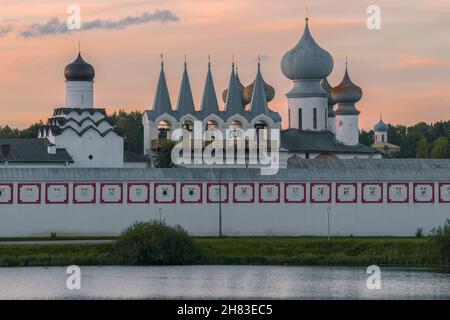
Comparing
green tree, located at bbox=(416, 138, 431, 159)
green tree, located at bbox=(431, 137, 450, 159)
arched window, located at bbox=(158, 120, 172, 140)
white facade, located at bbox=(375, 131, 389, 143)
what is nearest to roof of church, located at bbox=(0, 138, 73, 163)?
arched window, located at bbox=(158, 120, 172, 140)

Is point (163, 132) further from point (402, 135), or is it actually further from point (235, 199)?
point (402, 135)

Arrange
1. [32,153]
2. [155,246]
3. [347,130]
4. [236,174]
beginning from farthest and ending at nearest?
1. [347,130]
2. [32,153]
3. [236,174]
4. [155,246]

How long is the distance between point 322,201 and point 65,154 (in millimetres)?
18401

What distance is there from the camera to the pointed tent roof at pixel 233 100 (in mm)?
99000

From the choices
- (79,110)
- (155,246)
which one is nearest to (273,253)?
(155,246)

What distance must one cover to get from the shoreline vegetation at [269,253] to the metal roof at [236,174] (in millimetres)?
4265

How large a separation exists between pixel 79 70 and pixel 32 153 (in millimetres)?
5851

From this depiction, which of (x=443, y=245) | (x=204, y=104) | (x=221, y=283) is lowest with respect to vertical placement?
(x=221, y=283)

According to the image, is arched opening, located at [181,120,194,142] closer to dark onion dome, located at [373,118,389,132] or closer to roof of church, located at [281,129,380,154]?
roof of church, located at [281,129,380,154]

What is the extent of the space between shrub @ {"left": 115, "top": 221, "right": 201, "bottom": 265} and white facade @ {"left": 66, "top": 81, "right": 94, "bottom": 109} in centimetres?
2773

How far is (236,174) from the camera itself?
2867 inches

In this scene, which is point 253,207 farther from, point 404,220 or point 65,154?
point 65,154

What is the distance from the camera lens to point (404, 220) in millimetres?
73312
